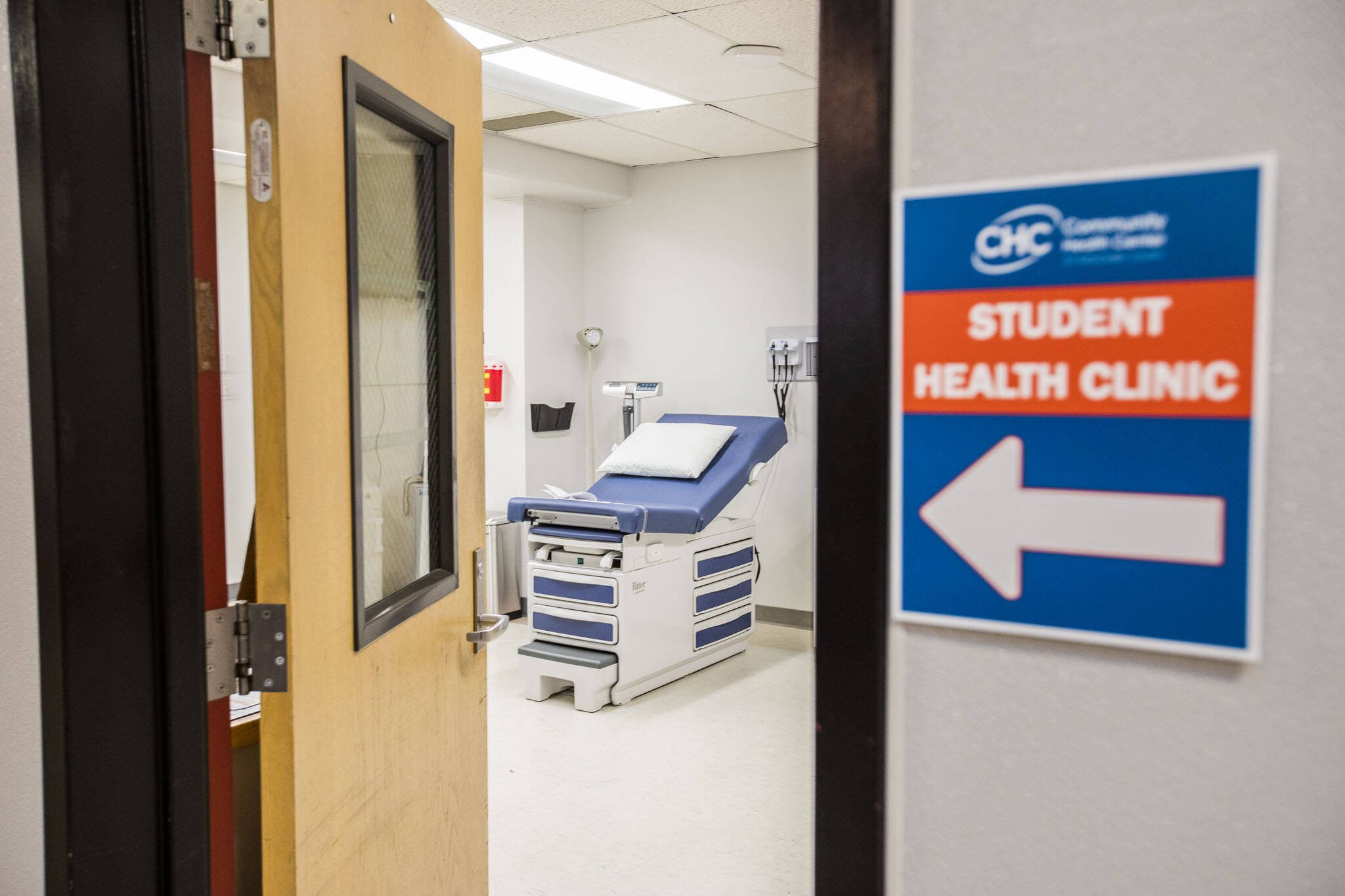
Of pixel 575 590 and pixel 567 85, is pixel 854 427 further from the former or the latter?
pixel 567 85

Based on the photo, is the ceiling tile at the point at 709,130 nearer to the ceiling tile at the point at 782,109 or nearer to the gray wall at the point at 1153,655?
the ceiling tile at the point at 782,109

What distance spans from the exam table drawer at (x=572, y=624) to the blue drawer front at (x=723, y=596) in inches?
22.3

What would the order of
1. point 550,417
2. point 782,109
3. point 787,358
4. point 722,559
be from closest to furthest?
1. point 782,109
2. point 722,559
3. point 787,358
4. point 550,417

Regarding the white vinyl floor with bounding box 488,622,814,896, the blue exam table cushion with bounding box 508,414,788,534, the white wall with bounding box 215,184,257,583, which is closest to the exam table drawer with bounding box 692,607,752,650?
the white vinyl floor with bounding box 488,622,814,896

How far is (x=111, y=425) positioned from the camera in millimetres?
1227

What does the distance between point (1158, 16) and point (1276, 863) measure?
2.22 ft

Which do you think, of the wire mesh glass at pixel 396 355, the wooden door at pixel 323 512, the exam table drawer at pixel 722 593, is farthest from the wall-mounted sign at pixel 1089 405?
the exam table drawer at pixel 722 593

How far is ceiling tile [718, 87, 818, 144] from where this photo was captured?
406 centimetres

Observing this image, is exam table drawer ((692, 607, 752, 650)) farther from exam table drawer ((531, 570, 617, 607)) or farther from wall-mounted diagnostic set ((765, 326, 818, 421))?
wall-mounted diagnostic set ((765, 326, 818, 421))

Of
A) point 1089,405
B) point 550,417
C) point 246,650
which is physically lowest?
point 246,650

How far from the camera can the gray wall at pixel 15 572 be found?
1.24 meters

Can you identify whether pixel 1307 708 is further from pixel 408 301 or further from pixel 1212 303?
pixel 408 301

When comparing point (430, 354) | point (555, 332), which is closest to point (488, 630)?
point (430, 354)

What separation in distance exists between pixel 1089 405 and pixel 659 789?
2742mm
